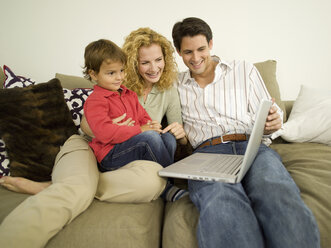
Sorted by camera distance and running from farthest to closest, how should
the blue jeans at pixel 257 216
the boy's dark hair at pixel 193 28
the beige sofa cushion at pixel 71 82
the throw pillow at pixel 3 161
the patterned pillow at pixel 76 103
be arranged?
1. the beige sofa cushion at pixel 71 82
2. the patterned pillow at pixel 76 103
3. the boy's dark hair at pixel 193 28
4. the throw pillow at pixel 3 161
5. the blue jeans at pixel 257 216

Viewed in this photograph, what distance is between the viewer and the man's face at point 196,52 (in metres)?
1.29

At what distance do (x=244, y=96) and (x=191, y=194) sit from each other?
0.66 meters

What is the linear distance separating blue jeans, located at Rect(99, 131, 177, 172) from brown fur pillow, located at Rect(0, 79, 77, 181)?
0.30 m

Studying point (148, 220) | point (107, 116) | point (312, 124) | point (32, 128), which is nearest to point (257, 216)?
point (148, 220)

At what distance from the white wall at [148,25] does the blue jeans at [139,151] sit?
1142 millimetres

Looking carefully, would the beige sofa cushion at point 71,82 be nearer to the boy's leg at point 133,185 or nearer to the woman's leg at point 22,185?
the woman's leg at point 22,185

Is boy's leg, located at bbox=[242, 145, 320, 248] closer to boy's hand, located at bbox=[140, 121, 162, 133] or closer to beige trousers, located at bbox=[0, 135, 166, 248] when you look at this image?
beige trousers, located at bbox=[0, 135, 166, 248]

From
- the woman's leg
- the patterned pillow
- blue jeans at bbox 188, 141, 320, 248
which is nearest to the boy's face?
the patterned pillow

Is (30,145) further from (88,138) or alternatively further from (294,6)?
(294,6)

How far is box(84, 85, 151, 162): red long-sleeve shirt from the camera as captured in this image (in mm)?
1078

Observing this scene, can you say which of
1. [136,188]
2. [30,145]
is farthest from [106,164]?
[30,145]

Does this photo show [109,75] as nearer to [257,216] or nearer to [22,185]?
[22,185]

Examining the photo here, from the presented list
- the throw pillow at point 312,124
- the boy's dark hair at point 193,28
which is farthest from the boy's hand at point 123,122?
the throw pillow at point 312,124

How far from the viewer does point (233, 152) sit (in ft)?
3.85
